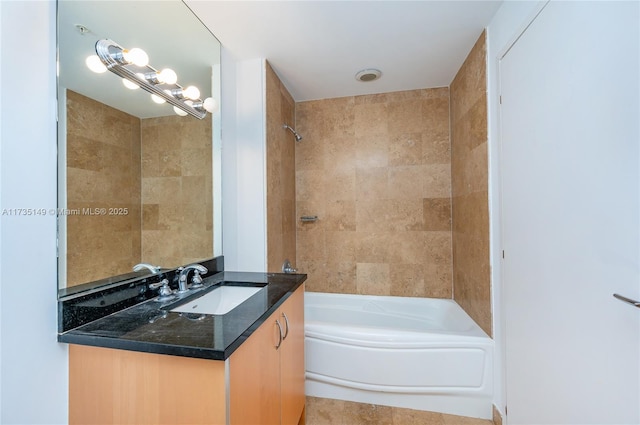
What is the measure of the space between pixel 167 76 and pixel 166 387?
1.38m

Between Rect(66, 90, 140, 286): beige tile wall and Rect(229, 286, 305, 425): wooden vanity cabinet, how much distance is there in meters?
0.70

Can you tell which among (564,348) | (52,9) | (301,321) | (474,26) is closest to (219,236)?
(301,321)

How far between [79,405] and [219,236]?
1089 mm

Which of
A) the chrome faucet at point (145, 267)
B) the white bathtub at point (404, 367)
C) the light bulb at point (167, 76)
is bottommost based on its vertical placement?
the white bathtub at point (404, 367)

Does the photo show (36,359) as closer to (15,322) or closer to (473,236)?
(15,322)

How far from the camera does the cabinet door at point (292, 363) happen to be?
1232 mm

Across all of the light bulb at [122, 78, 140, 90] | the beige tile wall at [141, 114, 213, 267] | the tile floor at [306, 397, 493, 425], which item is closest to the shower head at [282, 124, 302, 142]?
the beige tile wall at [141, 114, 213, 267]

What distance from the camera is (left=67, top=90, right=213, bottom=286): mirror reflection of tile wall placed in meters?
0.98

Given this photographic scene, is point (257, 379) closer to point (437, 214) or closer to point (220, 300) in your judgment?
point (220, 300)

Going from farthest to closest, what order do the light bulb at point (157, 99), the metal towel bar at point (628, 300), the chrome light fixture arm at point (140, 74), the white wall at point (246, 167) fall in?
1. the white wall at point (246, 167)
2. the light bulb at point (157, 99)
3. the chrome light fixture arm at point (140, 74)
4. the metal towel bar at point (628, 300)

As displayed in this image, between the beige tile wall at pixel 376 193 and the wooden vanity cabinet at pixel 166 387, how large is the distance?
5.84 ft

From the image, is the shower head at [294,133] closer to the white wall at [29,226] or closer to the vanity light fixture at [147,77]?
the vanity light fixture at [147,77]

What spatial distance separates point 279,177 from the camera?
228 cm

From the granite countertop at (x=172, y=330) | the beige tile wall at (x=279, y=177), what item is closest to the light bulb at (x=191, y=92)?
the beige tile wall at (x=279, y=177)
